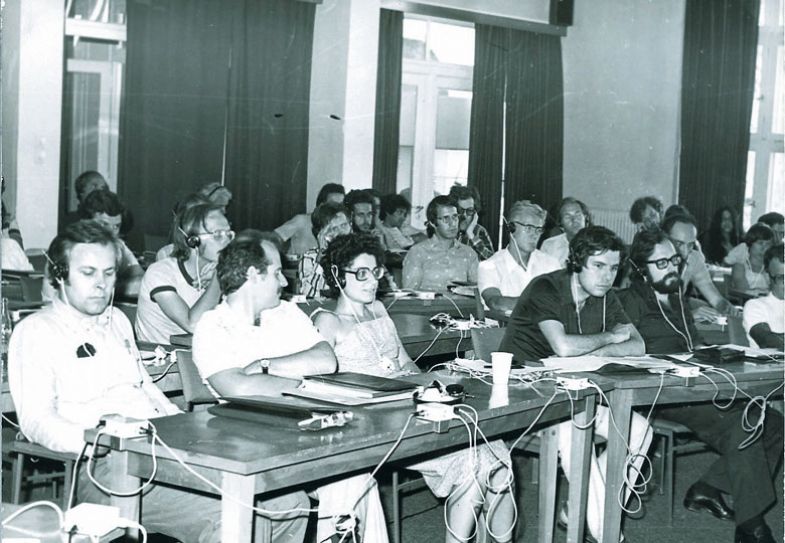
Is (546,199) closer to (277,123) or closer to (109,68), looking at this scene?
(277,123)

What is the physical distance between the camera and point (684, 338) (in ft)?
13.4

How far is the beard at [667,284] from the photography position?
407 cm

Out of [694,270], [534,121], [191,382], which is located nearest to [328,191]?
[694,270]

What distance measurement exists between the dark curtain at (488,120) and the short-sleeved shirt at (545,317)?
6122 millimetres

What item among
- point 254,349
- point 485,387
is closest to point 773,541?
point 485,387

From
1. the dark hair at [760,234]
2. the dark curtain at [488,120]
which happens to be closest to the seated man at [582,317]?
the dark hair at [760,234]

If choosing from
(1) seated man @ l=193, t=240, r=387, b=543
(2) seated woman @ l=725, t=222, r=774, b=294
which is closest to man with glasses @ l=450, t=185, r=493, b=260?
(2) seated woman @ l=725, t=222, r=774, b=294

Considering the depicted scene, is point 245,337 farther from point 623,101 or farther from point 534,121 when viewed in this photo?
point 623,101

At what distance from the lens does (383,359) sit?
3.35 meters

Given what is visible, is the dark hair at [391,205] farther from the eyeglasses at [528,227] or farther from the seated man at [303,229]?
the eyeglasses at [528,227]

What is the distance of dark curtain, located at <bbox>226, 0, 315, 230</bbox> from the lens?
871 cm

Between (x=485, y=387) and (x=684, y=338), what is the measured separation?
1.52 metres

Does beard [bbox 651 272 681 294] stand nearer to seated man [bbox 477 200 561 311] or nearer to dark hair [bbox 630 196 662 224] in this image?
seated man [bbox 477 200 561 311]

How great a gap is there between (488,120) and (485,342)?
6.68 m
